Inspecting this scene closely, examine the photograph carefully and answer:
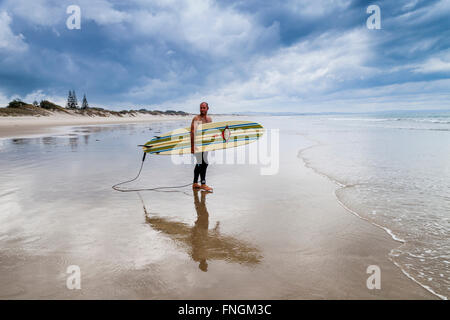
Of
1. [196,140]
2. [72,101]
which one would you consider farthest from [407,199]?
[72,101]

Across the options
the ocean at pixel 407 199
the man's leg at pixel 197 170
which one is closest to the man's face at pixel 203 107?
the man's leg at pixel 197 170

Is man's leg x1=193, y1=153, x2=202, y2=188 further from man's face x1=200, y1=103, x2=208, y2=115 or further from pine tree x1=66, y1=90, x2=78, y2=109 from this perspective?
pine tree x1=66, y1=90, x2=78, y2=109

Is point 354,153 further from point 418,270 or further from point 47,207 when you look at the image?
point 47,207

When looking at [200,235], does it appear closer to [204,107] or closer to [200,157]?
[200,157]

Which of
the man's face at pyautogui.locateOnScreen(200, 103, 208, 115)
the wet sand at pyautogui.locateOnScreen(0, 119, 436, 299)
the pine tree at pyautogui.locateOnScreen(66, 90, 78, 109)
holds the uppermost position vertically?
the pine tree at pyautogui.locateOnScreen(66, 90, 78, 109)

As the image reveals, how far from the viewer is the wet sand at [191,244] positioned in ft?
7.71

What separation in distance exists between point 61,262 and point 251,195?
339 cm

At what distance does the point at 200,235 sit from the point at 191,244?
28 cm

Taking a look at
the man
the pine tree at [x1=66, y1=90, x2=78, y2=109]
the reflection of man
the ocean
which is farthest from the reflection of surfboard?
the pine tree at [x1=66, y1=90, x2=78, y2=109]

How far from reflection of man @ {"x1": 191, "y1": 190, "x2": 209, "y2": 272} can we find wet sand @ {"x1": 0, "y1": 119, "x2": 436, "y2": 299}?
0.5 inches

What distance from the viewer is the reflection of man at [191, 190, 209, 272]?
2.84m

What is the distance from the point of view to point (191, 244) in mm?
3188
